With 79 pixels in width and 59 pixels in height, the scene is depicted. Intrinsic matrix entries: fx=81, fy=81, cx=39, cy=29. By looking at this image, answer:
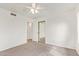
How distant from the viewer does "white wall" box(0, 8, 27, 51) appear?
2.03m

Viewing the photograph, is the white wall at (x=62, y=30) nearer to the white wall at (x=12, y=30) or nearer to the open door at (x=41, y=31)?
the open door at (x=41, y=31)

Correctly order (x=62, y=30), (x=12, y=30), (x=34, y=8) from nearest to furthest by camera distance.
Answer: (x=34, y=8), (x=62, y=30), (x=12, y=30)

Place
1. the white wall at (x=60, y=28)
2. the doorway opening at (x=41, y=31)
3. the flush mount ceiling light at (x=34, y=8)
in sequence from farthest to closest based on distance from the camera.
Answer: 1. the doorway opening at (x=41, y=31)
2. the white wall at (x=60, y=28)
3. the flush mount ceiling light at (x=34, y=8)

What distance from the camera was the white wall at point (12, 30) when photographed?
6.66 ft

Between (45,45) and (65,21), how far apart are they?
75cm

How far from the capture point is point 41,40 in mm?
2000

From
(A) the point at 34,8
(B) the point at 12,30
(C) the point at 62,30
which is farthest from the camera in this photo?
(B) the point at 12,30

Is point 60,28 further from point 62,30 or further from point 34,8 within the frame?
point 34,8

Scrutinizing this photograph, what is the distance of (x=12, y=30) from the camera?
2.29 m

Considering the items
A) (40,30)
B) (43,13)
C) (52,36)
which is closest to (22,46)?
(40,30)

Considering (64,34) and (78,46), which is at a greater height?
(64,34)

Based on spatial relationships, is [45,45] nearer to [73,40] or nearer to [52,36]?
[52,36]

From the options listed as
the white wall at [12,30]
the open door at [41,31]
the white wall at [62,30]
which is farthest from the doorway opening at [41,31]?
the white wall at [12,30]

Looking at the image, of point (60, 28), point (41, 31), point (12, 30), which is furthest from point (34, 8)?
point (12, 30)
